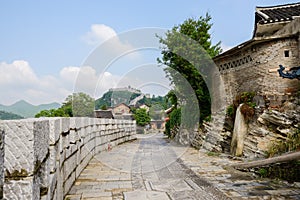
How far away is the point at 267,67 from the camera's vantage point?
277 inches

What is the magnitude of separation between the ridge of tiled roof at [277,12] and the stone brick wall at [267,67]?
1171 mm

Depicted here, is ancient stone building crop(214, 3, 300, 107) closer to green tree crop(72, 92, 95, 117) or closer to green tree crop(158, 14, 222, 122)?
green tree crop(158, 14, 222, 122)

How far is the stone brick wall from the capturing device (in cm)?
675

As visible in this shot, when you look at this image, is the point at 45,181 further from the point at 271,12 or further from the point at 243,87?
the point at 271,12

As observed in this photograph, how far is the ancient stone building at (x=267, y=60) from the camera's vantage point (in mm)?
6750

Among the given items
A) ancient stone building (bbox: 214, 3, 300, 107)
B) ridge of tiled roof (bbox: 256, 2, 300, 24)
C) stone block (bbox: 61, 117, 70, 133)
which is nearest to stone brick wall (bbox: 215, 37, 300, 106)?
ancient stone building (bbox: 214, 3, 300, 107)

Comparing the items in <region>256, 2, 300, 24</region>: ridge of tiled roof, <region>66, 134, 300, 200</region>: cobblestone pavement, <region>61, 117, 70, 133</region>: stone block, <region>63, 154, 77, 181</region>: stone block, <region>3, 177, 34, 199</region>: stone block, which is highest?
<region>256, 2, 300, 24</region>: ridge of tiled roof

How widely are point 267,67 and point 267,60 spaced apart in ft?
0.60

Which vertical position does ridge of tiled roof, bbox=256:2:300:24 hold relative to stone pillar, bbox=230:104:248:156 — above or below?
above

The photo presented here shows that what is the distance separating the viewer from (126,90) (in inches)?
444

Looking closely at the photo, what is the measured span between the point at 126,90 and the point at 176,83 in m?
2.07

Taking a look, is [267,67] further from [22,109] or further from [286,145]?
[22,109]

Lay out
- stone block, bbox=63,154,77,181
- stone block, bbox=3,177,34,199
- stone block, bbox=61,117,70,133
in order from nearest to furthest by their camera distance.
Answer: stone block, bbox=3,177,34,199 → stone block, bbox=61,117,70,133 → stone block, bbox=63,154,77,181

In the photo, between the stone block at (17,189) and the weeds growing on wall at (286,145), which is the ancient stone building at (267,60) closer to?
the weeds growing on wall at (286,145)
